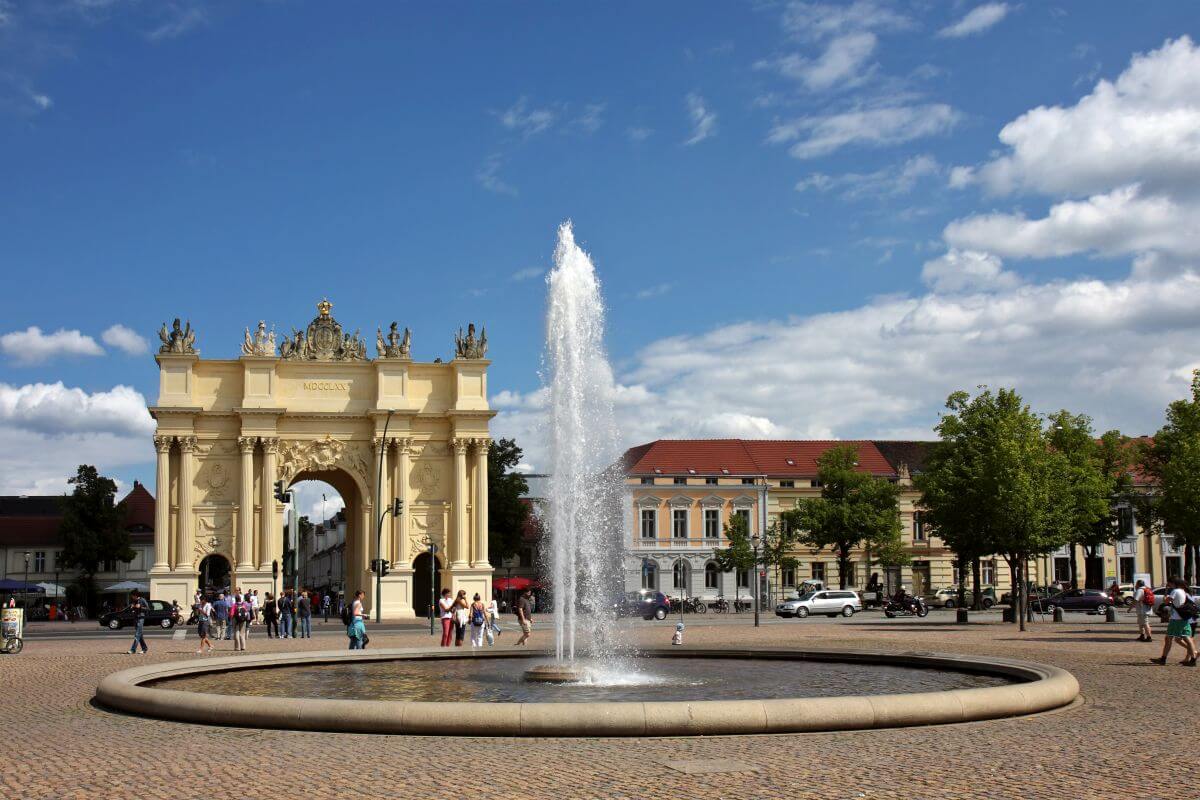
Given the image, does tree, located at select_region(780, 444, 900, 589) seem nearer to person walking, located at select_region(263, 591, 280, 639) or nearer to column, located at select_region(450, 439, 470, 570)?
column, located at select_region(450, 439, 470, 570)

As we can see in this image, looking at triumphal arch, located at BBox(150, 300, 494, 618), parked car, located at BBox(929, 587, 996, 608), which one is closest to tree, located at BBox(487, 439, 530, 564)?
triumphal arch, located at BBox(150, 300, 494, 618)

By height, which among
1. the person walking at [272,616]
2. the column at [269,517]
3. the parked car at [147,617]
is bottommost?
the parked car at [147,617]

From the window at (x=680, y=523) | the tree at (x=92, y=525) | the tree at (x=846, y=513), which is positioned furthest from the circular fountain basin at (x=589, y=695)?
the tree at (x=92, y=525)

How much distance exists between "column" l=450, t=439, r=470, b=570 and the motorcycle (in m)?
21.1

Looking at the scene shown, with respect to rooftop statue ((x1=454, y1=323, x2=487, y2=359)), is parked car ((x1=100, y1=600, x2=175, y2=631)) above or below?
below

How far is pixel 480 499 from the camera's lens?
62719 mm

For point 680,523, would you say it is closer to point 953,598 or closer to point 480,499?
point 953,598

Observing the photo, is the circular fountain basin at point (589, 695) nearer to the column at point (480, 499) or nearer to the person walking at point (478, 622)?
the person walking at point (478, 622)

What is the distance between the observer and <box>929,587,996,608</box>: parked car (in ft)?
227

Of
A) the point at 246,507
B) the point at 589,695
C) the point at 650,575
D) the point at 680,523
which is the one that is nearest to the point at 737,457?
the point at 680,523

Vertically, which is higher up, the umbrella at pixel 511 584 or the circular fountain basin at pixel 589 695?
the circular fountain basin at pixel 589 695

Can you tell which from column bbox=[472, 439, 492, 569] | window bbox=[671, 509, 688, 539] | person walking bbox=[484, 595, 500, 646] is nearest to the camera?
person walking bbox=[484, 595, 500, 646]

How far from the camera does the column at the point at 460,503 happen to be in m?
62.1

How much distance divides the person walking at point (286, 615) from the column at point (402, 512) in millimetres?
18545
